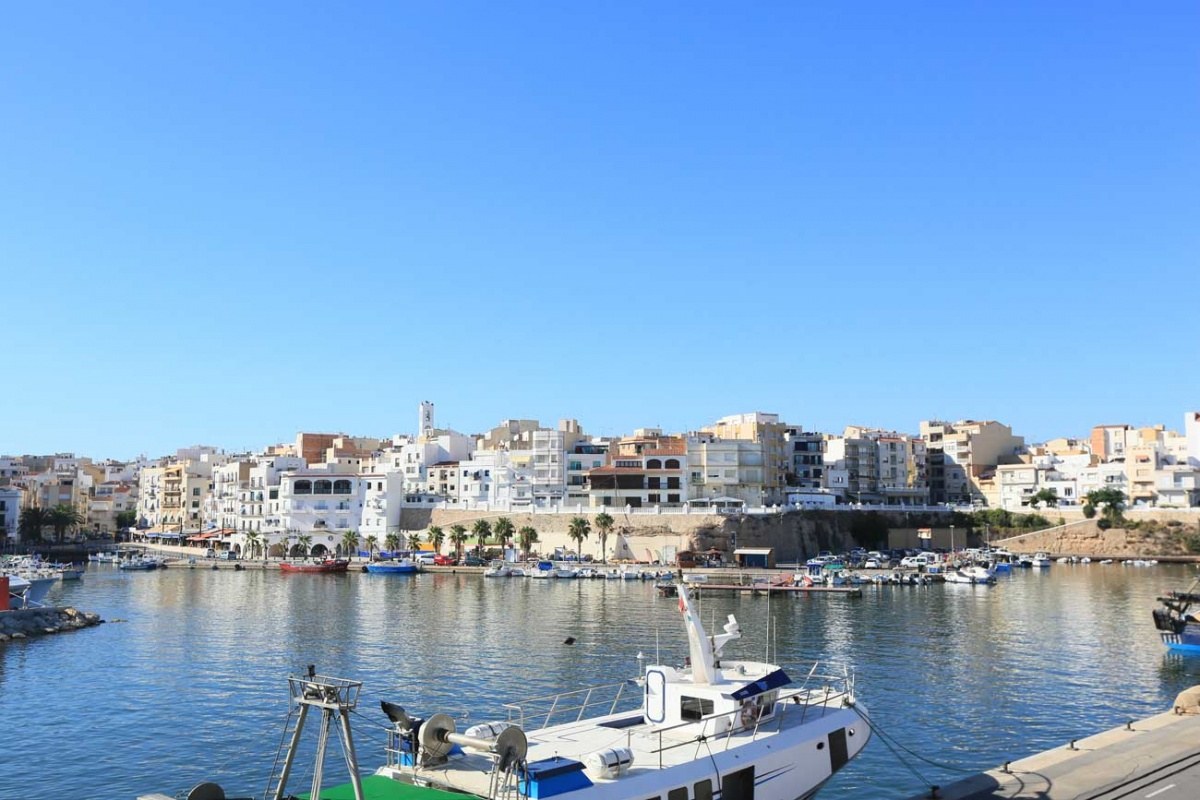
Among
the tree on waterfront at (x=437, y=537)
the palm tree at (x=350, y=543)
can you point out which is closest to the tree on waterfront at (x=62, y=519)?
the palm tree at (x=350, y=543)

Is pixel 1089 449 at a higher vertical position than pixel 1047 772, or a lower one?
higher

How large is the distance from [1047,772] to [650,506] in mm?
79141

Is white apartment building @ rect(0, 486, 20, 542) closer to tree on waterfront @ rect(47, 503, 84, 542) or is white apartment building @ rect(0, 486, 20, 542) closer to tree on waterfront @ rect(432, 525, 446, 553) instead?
tree on waterfront @ rect(47, 503, 84, 542)

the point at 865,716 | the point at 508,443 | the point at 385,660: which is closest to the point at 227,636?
the point at 385,660

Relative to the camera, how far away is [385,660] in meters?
41.9

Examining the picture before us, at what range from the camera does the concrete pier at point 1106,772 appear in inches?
714

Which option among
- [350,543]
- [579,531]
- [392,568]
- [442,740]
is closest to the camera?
[442,740]

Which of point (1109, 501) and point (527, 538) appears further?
point (1109, 501)

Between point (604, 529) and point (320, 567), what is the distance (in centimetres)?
2595

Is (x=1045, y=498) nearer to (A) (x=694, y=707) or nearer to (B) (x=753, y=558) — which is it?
(B) (x=753, y=558)

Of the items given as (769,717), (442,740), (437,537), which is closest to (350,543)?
(437,537)

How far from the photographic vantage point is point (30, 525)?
123 m

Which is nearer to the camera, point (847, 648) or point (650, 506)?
point (847, 648)

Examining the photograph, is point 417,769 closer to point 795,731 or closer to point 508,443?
point 795,731
